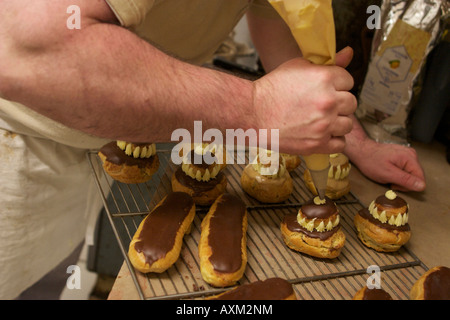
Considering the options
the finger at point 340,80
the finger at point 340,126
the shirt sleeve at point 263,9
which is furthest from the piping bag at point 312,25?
the shirt sleeve at point 263,9

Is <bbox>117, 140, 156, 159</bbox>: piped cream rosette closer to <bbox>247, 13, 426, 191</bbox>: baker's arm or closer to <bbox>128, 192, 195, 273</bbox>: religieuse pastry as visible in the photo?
<bbox>128, 192, 195, 273</bbox>: religieuse pastry

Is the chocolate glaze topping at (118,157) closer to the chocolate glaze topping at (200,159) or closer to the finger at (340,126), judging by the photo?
the chocolate glaze topping at (200,159)

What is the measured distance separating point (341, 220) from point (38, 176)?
0.97m

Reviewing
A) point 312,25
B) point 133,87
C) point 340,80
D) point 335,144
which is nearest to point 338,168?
point 335,144

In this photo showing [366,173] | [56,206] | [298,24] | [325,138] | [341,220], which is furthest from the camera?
[366,173]

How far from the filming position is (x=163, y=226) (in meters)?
1.12

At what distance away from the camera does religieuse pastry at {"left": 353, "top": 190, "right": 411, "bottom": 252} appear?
124cm

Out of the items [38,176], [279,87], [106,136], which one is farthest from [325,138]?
[38,176]

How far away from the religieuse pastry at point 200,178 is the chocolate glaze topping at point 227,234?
57mm

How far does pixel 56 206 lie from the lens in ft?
5.01

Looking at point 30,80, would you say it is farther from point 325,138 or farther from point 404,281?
point 404,281

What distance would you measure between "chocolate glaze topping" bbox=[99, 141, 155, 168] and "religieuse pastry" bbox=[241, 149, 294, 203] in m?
0.33

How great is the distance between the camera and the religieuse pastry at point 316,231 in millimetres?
1166

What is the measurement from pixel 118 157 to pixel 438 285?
0.95 meters
